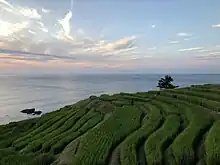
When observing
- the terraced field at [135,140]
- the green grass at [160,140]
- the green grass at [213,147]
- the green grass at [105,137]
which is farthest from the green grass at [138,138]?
the green grass at [213,147]

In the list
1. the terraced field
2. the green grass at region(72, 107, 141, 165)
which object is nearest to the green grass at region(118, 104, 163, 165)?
the terraced field

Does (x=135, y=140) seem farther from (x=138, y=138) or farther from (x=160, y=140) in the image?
(x=160, y=140)

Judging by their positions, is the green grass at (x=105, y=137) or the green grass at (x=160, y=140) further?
the green grass at (x=105, y=137)

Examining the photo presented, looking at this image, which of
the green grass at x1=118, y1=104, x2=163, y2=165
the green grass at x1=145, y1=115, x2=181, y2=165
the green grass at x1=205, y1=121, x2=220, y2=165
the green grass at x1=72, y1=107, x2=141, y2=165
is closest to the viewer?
Result: the green grass at x1=205, y1=121, x2=220, y2=165

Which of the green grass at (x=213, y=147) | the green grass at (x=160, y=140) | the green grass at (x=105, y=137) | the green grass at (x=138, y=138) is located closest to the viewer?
the green grass at (x=213, y=147)

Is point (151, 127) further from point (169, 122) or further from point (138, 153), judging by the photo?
point (138, 153)

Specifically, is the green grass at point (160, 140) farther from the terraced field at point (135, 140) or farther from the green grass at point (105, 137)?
the green grass at point (105, 137)

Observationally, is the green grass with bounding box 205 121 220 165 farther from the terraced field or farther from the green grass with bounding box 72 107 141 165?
the green grass with bounding box 72 107 141 165

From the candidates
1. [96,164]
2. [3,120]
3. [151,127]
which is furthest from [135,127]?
[3,120]

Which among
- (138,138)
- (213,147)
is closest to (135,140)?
(138,138)

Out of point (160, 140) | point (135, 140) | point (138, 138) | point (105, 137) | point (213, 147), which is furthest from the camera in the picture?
point (105, 137)

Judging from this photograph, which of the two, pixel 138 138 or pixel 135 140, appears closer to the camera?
pixel 135 140
